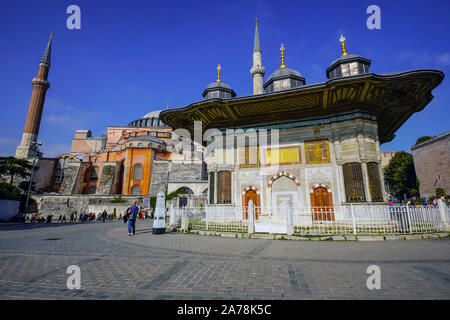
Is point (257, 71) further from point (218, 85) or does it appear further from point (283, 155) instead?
point (283, 155)

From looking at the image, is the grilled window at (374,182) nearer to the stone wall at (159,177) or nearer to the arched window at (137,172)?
the stone wall at (159,177)

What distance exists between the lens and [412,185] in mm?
35156

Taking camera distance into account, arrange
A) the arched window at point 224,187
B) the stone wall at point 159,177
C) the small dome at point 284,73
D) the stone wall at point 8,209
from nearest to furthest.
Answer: the arched window at point 224,187 → the small dome at point 284,73 → the stone wall at point 8,209 → the stone wall at point 159,177

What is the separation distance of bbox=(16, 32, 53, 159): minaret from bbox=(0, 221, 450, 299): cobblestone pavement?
47.1 m

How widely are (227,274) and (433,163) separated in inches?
1392

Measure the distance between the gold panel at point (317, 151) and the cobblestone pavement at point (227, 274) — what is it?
687 centimetres

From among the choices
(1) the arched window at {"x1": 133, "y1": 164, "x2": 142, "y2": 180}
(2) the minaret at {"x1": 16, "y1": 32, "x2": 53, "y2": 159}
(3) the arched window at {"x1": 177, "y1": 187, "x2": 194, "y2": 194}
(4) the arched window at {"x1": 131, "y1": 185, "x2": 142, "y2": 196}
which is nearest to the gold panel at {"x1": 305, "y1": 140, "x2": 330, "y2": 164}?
(3) the arched window at {"x1": 177, "y1": 187, "x2": 194, "y2": 194}

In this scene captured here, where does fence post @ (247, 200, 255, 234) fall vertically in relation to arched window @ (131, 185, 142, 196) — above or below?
below

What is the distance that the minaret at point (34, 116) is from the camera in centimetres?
4016

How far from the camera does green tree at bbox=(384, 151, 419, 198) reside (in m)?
35.5

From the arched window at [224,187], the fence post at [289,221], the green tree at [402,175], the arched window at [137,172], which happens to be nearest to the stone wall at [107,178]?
the arched window at [137,172]

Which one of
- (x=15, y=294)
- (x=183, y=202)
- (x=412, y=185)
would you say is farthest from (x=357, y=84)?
(x=412, y=185)

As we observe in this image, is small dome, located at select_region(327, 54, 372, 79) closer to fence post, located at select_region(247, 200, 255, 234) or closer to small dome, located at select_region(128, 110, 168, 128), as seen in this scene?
fence post, located at select_region(247, 200, 255, 234)

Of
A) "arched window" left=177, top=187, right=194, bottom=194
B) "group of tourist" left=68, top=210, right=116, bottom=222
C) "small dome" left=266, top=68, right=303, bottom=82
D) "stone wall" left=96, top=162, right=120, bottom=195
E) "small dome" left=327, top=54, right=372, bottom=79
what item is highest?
"small dome" left=266, top=68, right=303, bottom=82
